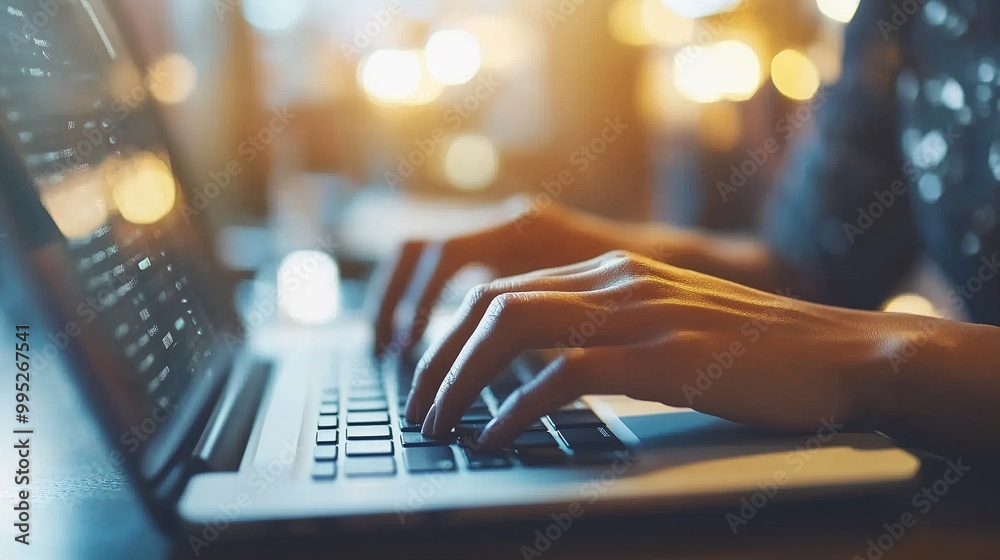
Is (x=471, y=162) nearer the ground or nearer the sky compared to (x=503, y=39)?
nearer the ground

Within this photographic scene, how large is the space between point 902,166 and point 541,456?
662 millimetres

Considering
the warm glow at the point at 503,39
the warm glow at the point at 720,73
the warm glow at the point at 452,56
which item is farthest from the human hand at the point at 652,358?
the warm glow at the point at 503,39

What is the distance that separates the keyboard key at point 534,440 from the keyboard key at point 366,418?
0.09 metres

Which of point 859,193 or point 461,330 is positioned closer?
point 461,330

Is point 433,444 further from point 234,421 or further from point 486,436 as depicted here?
point 234,421

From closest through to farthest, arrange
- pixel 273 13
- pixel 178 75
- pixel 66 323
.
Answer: pixel 66 323
pixel 178 75
pixel 273 13

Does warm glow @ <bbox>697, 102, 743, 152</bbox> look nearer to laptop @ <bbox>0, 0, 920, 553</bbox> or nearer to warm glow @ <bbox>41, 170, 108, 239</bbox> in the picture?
laptop @ <bbox>0, 0, 920, 553</bbox>

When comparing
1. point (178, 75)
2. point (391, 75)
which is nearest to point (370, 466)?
point (178, 75)

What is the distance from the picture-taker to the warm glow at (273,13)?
1.64m

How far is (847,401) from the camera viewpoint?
429 millimetres

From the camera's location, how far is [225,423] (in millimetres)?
461

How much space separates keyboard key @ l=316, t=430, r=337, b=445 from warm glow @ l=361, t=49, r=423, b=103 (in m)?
2.07

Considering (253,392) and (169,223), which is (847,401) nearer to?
(253,392)

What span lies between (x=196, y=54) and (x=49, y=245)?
1179 millimetres
